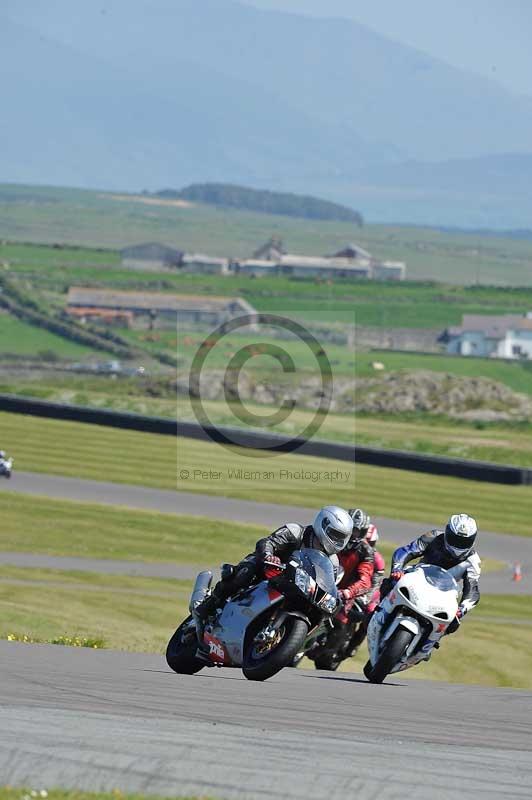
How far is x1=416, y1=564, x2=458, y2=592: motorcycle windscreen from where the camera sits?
14.0 meters

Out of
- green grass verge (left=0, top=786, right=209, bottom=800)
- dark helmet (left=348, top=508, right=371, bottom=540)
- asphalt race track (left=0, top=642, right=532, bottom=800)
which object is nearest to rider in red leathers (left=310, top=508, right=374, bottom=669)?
dark helmet (left=348, top=508, right=371, bottom=540)

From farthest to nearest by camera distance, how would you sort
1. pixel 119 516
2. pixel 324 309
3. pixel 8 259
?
1. pixel 8 259
2. pixel 324 309
3. pixel 119 516

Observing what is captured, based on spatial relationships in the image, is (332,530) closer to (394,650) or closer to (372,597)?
(394,650)

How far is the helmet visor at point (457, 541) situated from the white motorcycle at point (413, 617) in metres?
0.47

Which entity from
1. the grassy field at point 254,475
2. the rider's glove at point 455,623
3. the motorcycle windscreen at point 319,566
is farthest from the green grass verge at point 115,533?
the motorcycle windscreen at point 319,566

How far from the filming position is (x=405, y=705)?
12.2 meters

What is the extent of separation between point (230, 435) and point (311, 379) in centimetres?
3838

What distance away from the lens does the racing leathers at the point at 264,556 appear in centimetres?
1359

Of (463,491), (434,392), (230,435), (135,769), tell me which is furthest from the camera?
(434,392)

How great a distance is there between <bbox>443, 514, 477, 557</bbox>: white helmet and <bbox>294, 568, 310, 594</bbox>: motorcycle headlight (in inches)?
85.0

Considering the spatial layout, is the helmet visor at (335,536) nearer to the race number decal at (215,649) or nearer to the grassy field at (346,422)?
the race number decal at (215,649)

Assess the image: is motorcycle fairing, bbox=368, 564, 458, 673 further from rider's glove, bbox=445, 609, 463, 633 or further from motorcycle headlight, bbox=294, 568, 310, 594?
motorcycle headlight, bbox=294, 568, 310, 594

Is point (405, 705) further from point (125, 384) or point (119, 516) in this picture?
point (125, 384)

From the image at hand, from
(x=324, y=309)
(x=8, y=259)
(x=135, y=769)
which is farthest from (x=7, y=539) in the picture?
(x=8, y=259)
